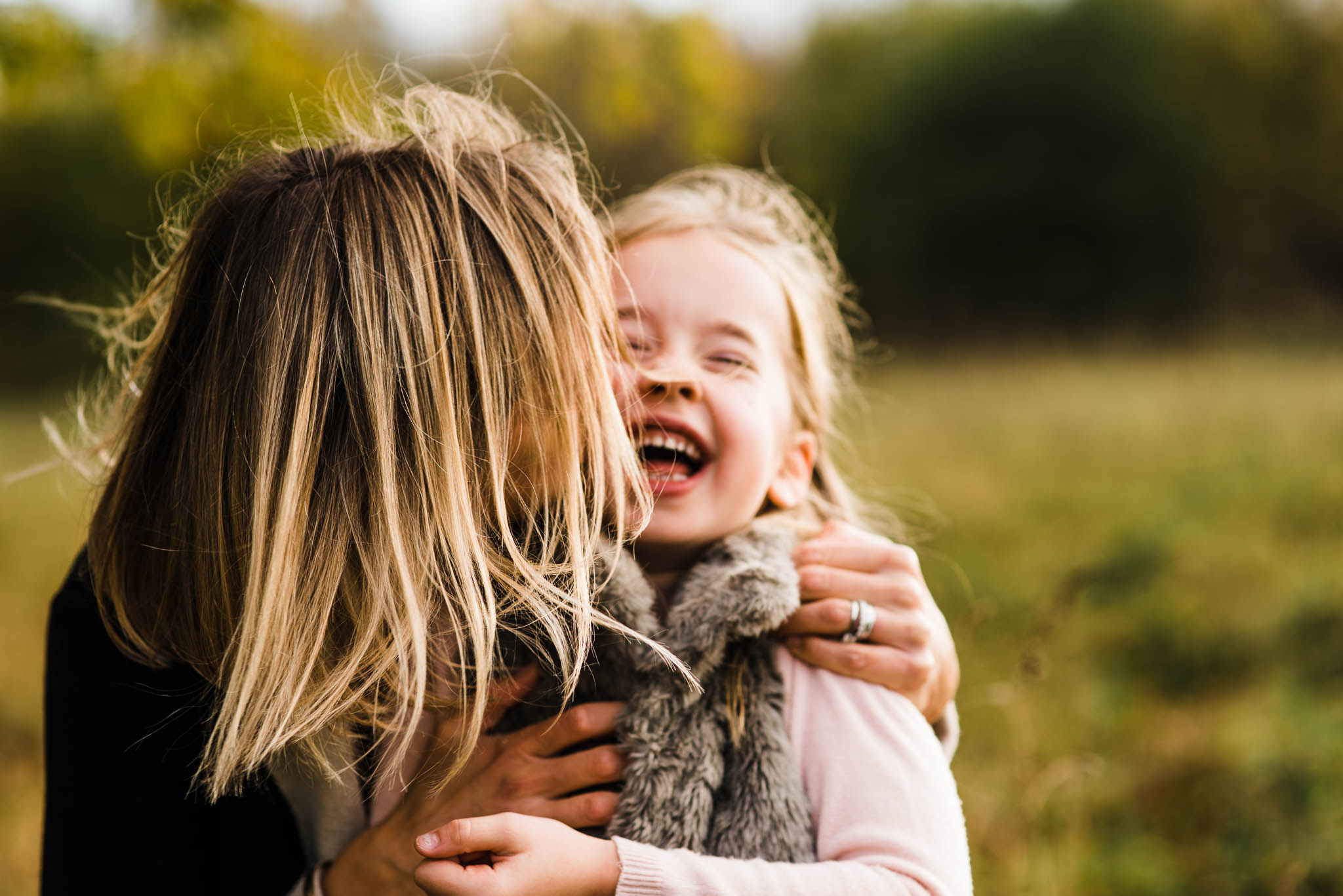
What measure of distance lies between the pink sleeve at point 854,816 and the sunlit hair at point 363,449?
13.4 inches

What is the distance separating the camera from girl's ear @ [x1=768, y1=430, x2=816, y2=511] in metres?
1.90

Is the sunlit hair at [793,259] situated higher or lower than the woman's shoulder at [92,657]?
higher

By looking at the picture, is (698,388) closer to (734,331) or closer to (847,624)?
(734,331)

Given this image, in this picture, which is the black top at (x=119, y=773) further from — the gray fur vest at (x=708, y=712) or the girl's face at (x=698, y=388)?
the girl's face at (x=698, y=388)

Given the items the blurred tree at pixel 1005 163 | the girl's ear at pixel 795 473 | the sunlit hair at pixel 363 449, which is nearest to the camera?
the sunlit hair at pixel 363 449

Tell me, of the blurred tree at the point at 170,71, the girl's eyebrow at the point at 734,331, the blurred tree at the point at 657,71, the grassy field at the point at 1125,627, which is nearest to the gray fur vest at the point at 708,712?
the girl's eyebrow at the point at 734,331

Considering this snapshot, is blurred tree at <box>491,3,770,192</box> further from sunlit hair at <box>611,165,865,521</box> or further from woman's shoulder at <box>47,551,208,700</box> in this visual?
woman's shoulder at <box>47,551,208,700</box>

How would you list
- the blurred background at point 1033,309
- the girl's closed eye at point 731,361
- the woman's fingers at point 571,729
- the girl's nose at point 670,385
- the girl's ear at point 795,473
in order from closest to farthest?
the woman's fingers at point 571,729
the girl's nose at point 670,385
the girl's closed eye at point 731,361
the girl's ear at point 795,473
the blurred background at point 1033,309

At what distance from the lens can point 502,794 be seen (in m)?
1.47

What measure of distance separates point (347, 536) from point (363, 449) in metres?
0.12

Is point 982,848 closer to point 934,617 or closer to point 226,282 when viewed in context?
point 934,617

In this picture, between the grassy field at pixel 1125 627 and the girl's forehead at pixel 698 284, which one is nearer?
the girl's forehead at pixel 698 284

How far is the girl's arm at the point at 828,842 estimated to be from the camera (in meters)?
1.29

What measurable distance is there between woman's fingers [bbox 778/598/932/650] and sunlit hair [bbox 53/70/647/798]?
299 mm
